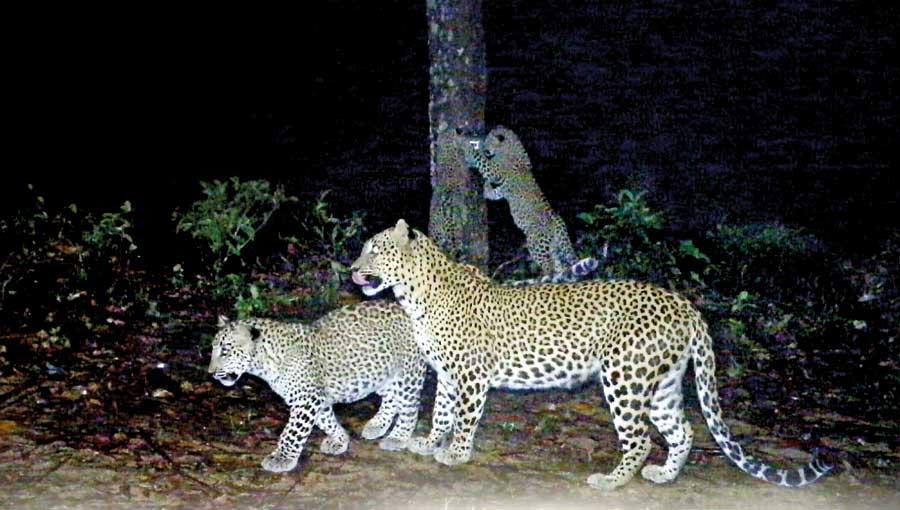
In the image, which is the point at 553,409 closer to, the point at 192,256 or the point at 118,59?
the point at 192,256

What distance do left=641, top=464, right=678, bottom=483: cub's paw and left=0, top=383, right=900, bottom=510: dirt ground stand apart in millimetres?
53

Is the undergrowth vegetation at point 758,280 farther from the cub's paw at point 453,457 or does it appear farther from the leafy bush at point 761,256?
the cub's paw at point 453,457

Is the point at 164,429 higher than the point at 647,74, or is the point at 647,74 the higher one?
the point at 647,74

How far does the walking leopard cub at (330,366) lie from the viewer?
310 inches

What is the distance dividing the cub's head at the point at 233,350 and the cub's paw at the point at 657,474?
269 cm

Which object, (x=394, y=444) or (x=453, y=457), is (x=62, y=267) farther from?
(x=453, y=457)

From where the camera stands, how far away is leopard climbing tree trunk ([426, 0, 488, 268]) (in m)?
10.2

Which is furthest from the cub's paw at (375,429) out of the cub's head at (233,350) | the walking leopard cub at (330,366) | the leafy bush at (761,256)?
the leafy bush at (761,256)

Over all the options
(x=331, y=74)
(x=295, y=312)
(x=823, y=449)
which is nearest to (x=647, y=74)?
(x=331, y=74)

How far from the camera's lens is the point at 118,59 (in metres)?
15.6

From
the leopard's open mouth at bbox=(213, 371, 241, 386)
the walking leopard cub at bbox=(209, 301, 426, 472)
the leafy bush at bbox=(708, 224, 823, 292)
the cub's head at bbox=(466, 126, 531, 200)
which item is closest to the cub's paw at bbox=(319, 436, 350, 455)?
the walking leopard cub at bbox=(209, 301, 426, 472)

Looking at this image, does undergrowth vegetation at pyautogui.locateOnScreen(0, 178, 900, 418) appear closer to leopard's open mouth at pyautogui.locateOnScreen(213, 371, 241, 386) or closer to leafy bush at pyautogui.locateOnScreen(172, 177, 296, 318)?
leafy bush at pyautogui.locateOnScreen(172, 177, 296, 318)

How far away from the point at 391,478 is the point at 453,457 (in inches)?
18.3

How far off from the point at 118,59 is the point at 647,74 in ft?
27.4
